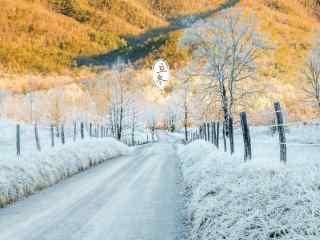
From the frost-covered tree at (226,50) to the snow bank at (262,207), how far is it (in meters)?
25.2

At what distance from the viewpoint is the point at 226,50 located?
1431 inches

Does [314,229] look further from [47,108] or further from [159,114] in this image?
[159,114]

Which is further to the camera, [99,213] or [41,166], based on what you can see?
[41,166]

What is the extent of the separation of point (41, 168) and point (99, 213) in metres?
6.78

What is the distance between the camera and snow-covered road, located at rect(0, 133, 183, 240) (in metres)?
9.07

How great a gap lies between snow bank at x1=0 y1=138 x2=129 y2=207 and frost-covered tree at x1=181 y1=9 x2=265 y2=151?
40.7ft

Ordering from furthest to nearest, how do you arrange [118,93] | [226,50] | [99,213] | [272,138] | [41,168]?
[118,93]
[226,50]
[272,138]
[41,168]
[99,213]

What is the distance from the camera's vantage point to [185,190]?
49.3 feet

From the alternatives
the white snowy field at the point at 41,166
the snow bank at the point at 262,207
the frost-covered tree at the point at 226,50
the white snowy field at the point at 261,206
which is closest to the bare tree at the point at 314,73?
the frost-covered tree at the point at 226,50

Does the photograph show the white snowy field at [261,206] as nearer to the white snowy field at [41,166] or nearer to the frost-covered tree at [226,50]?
the white snowy field at [41,166]

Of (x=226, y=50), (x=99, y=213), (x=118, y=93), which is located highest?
(x=226, y=50)

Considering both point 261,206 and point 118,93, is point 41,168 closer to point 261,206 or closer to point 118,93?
point 261,206

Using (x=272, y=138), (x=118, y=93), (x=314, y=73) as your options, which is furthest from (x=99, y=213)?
(x=118, y=93)

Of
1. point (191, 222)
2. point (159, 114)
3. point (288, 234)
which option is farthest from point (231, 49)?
point (159, 114)
